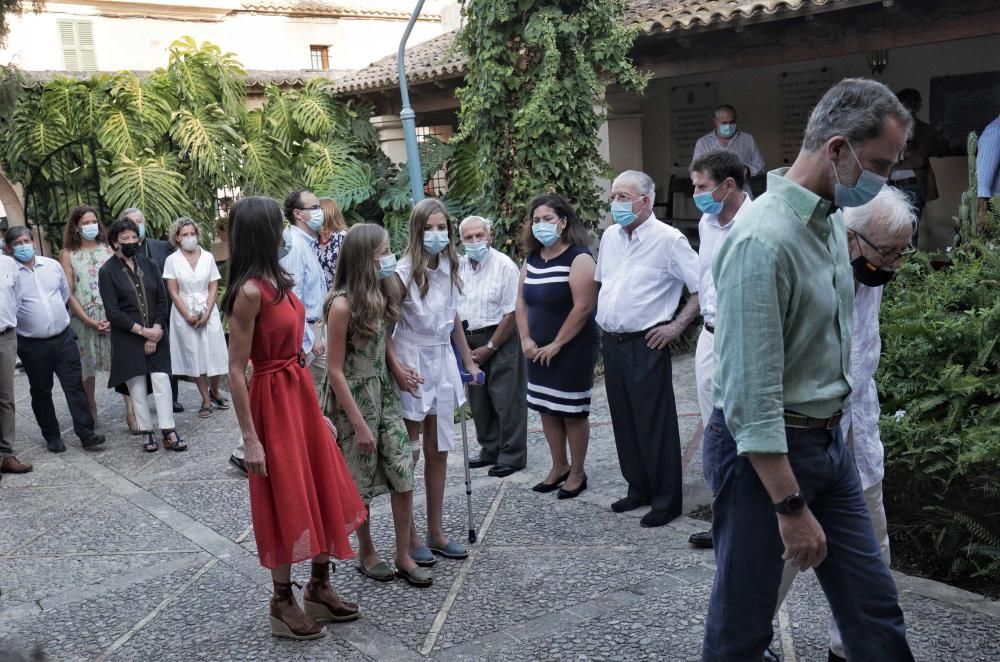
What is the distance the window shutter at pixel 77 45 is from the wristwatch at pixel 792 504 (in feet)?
89.2

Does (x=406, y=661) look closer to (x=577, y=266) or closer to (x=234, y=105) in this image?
(x=577, y=266)

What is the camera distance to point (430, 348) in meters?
4.95

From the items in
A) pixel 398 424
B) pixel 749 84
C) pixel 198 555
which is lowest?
pixel 198 555

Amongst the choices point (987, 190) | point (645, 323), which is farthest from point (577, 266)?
point (987, 190)

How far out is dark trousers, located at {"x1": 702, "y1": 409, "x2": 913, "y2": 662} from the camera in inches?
105

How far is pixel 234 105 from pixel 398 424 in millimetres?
11647

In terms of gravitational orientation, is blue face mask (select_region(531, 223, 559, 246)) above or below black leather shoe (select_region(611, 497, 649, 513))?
above

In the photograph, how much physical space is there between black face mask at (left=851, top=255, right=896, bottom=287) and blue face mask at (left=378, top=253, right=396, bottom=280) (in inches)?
85.1

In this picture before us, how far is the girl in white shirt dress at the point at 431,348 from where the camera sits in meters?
4.87

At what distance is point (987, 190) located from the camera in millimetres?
7660

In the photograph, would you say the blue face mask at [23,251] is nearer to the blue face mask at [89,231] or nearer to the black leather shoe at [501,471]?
the blue face mask at [89,231]

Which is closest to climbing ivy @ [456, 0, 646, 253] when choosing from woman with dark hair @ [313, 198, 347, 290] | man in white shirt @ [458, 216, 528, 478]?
woman with dark hair @ [313, 198, 347, 290]

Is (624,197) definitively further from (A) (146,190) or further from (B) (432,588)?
(A) (146,190)

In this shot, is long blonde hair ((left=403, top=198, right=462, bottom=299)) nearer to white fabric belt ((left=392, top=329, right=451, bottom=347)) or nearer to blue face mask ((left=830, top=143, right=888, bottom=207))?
white fabric belt ((left=392, top=329, right=451, bottom=347))
